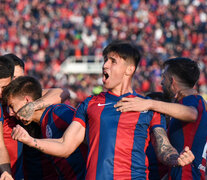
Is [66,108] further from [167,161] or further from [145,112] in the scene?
[167,161]

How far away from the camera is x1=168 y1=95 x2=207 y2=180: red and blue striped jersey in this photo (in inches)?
146

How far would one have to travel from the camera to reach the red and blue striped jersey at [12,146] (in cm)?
437

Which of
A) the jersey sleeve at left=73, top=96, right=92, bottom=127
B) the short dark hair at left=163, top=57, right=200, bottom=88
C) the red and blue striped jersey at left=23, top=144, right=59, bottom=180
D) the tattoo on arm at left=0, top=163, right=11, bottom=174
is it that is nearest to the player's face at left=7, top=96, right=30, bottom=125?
the tattoo on arm at left=0, top=163, right=11, bottom=174

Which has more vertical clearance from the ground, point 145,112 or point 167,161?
point 145,112

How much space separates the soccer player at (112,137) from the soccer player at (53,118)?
48 cm

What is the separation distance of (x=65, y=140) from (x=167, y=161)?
33.6 inches

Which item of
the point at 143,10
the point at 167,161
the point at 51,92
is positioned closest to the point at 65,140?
the point at 167,161

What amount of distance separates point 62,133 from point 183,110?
119 cm

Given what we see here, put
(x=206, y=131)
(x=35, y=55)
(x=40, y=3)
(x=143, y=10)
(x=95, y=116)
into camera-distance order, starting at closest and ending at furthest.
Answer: (x=95, y=116) < (x=206, y=131) < (x=35, y=55) < (x=143, y=10) < (x=40, y=3)

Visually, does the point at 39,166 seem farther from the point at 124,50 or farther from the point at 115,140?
the point at 124,50

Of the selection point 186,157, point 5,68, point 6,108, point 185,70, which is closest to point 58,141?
point 186,157

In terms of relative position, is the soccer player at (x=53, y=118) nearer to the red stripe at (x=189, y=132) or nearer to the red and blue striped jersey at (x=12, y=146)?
the red and blue striped jersey at (x=12, y=146)

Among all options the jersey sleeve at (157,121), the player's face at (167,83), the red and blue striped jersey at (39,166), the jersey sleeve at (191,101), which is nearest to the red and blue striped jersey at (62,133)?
the red and blue striped jersey at (39,166)

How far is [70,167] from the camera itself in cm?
401
